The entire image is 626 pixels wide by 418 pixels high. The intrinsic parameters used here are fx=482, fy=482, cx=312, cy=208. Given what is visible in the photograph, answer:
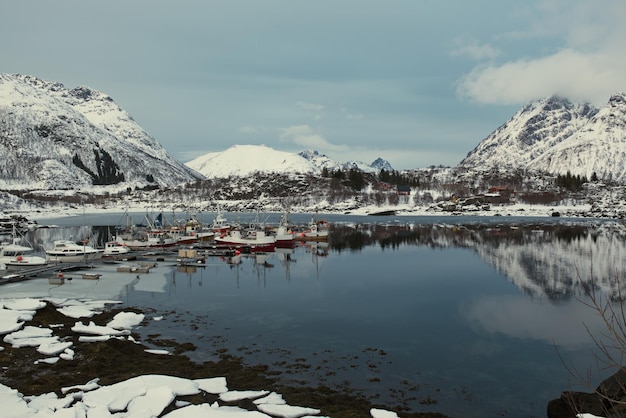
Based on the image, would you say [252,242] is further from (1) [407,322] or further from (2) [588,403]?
(2) [588,403]

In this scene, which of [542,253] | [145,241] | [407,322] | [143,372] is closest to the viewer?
[143,372]

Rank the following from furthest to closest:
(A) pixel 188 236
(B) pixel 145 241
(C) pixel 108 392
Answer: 1. (A) pixel 188 236
2. (B) pixel 145 241
3. (C) pixel 108 392

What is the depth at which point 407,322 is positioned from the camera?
38.5m

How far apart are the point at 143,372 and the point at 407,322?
21.1m

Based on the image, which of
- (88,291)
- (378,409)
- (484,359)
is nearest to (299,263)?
(88,291)

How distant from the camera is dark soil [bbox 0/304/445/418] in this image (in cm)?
2231

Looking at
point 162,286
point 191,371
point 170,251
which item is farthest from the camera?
point 170,251

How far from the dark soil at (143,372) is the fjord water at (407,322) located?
1049mm

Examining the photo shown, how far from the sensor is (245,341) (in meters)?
32.5

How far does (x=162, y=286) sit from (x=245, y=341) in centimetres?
2436

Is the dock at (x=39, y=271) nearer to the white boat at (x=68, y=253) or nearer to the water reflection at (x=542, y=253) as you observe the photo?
the white boat at (x=68, y=253)

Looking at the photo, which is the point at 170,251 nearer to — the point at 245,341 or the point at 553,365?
the point at 245,341

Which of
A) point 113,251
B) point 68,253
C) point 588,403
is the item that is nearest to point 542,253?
point 588,403

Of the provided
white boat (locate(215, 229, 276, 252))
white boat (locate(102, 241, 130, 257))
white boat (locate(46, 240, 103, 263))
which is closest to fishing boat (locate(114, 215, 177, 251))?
white boat (locate(102, 241, 130, 257))
